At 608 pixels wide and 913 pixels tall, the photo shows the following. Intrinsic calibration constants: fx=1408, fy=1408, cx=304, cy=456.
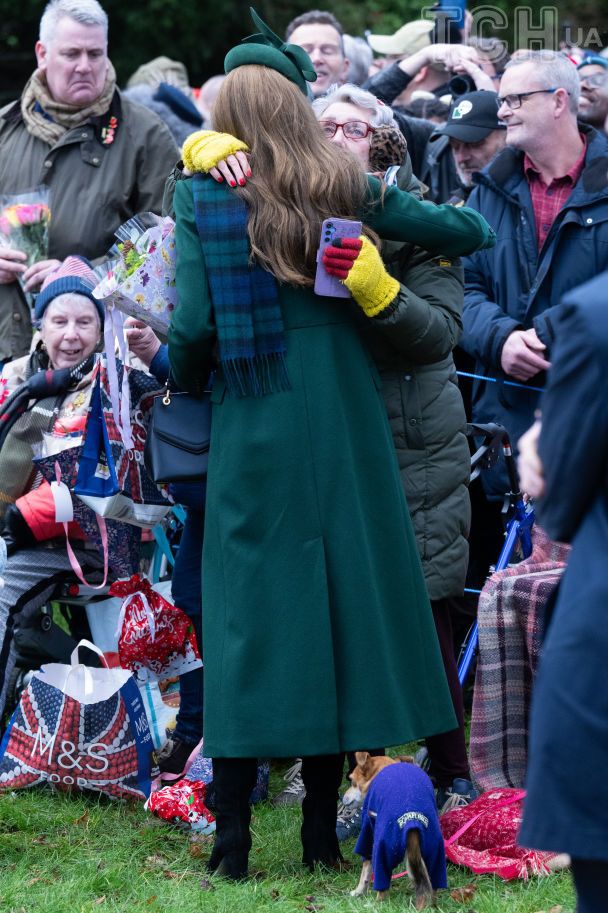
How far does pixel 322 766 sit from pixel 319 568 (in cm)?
62

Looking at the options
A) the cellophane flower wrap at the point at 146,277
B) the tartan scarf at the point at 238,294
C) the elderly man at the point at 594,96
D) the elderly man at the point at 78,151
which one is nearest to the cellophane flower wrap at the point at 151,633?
the cellophane flower wrap at the point at 146,277

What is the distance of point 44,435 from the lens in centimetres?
500

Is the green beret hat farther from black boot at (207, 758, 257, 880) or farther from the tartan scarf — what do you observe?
black boot at (207, 758, 257, 880)

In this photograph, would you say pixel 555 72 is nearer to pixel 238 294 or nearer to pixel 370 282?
pixel 370 282

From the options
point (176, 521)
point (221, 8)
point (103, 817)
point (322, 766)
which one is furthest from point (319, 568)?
point (221, 8)

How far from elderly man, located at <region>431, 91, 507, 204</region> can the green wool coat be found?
8.30 feet

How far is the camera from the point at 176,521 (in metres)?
5.64

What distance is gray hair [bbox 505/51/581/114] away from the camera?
5.37 m

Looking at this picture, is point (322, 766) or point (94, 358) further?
point (94, 358)

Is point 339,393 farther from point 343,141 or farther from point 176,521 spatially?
point 176,521

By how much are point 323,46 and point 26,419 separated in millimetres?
3296

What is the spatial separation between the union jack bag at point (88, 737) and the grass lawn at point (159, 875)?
8 centimetres

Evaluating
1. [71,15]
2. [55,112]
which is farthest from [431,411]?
[71,15]

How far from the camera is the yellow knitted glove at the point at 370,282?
3.65 metres
